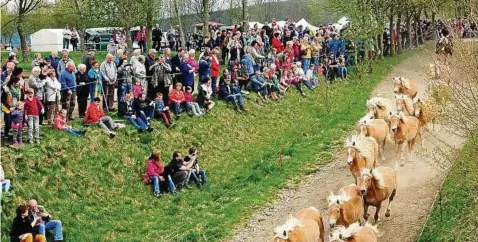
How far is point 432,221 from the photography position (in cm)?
1330

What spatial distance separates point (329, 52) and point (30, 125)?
18839 mm

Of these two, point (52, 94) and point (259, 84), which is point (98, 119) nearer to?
point (52, 94)

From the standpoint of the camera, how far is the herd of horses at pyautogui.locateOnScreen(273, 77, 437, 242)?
37.0ft

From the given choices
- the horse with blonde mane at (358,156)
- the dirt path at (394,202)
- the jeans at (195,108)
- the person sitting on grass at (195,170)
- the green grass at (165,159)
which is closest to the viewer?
the dirt path at (394,202)

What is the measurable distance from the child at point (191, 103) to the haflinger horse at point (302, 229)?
852cm

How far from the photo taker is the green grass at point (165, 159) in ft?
45.4

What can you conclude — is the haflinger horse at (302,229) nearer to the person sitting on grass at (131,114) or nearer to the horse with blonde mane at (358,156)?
the horse with blonde mane at (358,156)

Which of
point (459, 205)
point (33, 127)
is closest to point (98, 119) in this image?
point (33, 127)

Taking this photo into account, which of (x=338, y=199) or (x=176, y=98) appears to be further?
(x=176, y=98)

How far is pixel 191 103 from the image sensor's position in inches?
790

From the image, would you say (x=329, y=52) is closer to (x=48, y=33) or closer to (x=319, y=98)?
(x=319, y=98)

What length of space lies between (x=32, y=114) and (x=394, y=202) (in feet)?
28.9

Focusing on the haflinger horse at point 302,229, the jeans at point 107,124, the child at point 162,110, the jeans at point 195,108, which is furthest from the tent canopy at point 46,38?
the haflinger horse at point 302,229

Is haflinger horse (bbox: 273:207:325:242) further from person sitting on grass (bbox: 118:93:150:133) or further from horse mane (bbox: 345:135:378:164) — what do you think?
person sitting on grass (bbox: 118:93:150:133)
